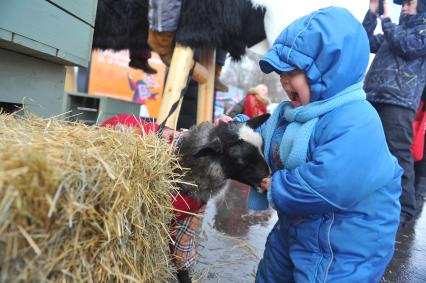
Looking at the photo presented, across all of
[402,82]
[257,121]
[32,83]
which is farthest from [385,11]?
[32,83]

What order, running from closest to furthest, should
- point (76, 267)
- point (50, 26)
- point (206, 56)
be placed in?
1. point (76, 267)
2. point (50, 26)
3. point (206, 56)

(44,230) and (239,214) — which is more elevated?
(44,230)

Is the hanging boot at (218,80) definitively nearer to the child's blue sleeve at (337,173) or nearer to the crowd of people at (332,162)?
the crowd of people at (332,162)

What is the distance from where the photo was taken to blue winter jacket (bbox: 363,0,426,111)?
3693mm

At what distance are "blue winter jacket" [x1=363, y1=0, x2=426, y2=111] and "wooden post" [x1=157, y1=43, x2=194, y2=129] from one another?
207 centimetres

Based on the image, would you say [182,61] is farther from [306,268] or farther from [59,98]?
[306,268]

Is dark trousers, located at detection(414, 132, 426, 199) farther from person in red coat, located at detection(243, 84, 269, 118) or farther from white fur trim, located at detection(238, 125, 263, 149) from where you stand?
white fur trim, located at detection(238, 125, 263, 149)

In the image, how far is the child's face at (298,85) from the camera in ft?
6.95

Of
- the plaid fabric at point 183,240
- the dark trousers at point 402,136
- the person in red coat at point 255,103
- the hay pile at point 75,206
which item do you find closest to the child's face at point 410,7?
the dark trousers at point 402,136

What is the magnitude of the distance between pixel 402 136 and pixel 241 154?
2148mm

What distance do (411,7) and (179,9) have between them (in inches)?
97.7

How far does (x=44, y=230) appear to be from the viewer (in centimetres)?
121

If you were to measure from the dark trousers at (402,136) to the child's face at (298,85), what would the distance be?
7.03ft

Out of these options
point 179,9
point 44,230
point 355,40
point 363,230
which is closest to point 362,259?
point 363,230
